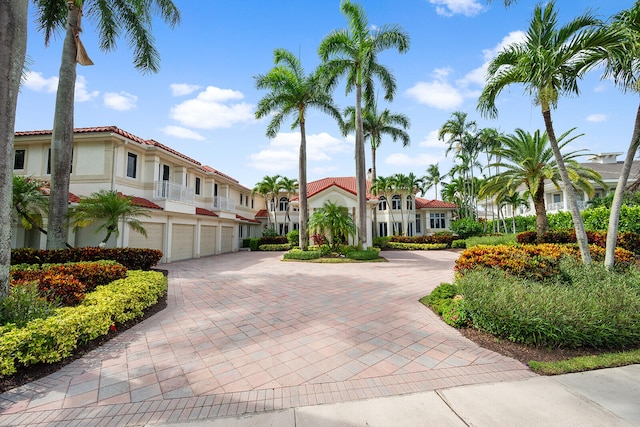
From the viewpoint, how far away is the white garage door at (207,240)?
19.7 m

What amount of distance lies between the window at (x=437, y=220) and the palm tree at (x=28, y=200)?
3228 cm

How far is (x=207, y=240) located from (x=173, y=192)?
5.61 m

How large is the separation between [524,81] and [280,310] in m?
9.47

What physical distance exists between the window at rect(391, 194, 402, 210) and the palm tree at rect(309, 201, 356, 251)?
45.6 feet

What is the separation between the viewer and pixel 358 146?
1702cm

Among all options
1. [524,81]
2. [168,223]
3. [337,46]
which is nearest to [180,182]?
[168,223]

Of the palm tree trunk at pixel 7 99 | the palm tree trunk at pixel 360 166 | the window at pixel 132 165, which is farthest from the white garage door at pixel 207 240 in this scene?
the palm tree trunk at pixel 7 99

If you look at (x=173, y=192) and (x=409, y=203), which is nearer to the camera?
(x=173, y=192)

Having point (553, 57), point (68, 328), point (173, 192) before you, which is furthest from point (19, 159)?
point (553, 57)

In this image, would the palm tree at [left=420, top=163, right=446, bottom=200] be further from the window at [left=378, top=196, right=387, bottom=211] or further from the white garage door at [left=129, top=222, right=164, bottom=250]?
the white garage door at [left=129, top=222, right=164, bottom=250]

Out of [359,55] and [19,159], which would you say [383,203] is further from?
[19,159]

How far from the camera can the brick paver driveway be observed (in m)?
3.04

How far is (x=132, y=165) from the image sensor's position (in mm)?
15000

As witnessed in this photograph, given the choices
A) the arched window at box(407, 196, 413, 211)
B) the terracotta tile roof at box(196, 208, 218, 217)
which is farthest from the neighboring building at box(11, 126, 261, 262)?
the arched window at box(407, 196, 413, 211)
